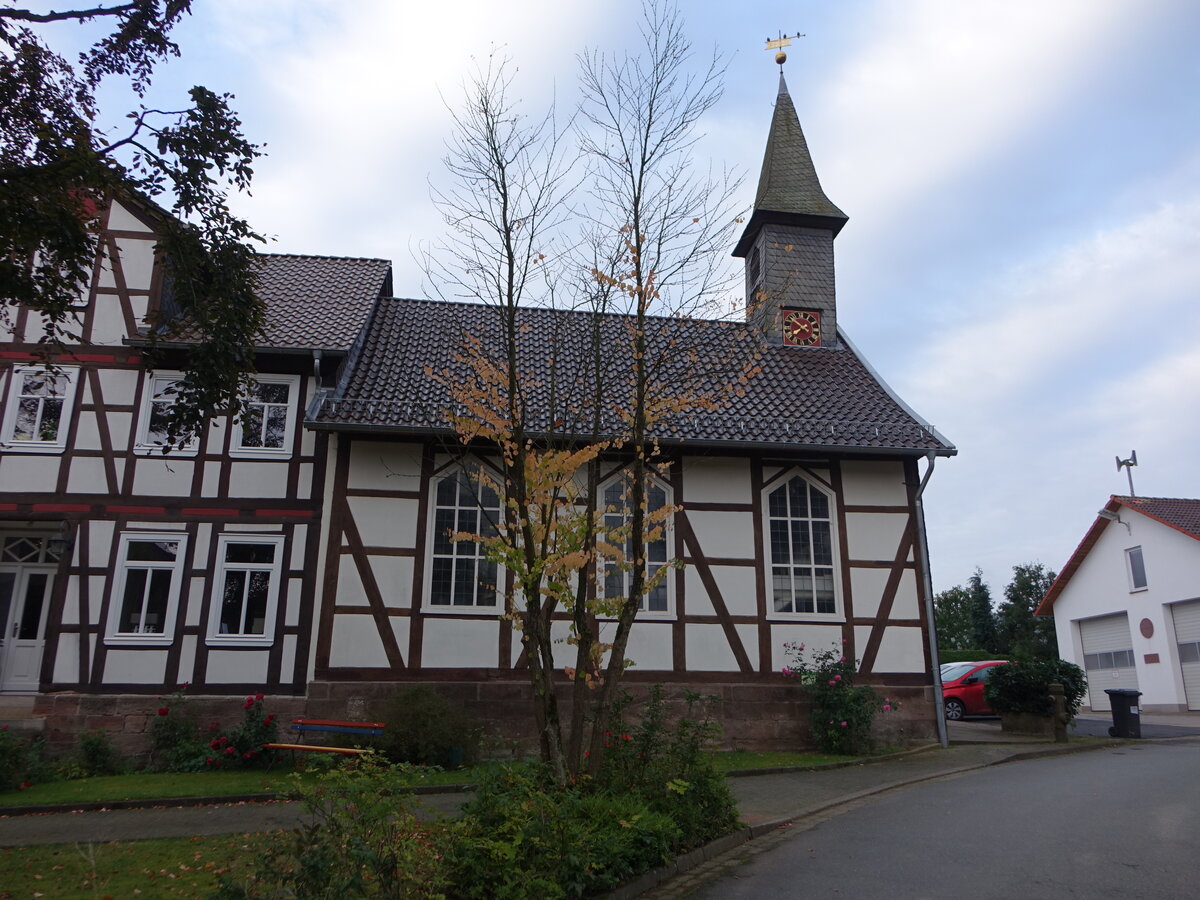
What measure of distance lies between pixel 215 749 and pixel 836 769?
8.90m

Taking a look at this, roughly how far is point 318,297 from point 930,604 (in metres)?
12.3

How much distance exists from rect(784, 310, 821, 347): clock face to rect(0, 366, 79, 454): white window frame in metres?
13.1

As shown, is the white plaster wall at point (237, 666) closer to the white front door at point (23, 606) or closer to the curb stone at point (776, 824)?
the white front door at point (23, 606)

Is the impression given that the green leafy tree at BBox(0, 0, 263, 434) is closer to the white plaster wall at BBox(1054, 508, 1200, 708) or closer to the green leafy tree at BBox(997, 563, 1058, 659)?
the white plaster wall at BBox(1054, 508, 1200, 708)

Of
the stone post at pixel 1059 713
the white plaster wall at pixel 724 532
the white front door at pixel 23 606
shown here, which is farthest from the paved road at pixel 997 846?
the white front door at pixel 23 606

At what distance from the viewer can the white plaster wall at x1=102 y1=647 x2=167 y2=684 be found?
13914 mm

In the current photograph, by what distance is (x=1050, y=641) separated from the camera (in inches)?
1930

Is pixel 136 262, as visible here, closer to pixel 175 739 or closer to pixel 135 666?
pixel 135 666

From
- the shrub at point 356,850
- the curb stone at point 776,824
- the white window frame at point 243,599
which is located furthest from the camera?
the white window frame at point 243,599

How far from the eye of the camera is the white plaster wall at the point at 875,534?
15.5 m

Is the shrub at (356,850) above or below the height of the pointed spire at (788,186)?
below

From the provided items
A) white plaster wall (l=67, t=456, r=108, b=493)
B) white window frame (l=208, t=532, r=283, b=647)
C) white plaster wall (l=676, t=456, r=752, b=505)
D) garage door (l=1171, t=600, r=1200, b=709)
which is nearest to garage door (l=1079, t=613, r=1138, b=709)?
→ garage door (l=1171, t=600, r=1200, b=709)

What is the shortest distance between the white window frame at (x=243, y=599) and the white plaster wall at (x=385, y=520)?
1.34m

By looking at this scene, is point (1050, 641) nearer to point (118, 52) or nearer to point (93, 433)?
point (93, 433)
